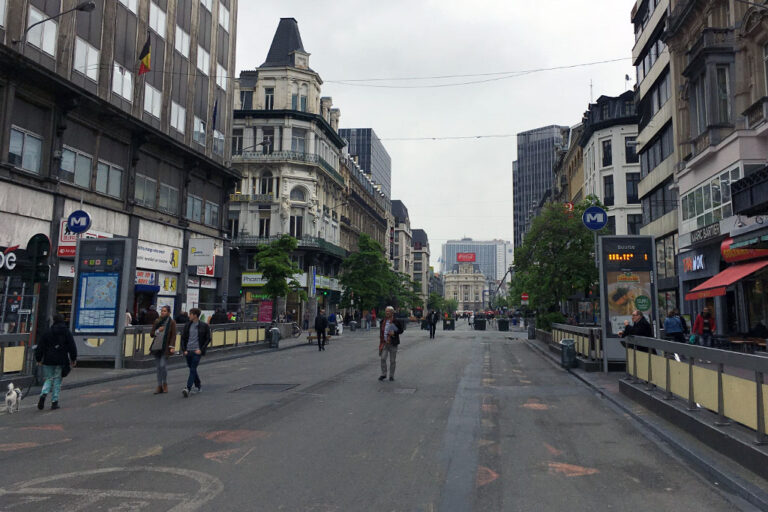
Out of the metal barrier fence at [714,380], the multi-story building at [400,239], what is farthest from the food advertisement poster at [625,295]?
the multi-story building at [400,239]

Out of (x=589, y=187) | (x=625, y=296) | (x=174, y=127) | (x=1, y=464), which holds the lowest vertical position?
(x=1, y=464)

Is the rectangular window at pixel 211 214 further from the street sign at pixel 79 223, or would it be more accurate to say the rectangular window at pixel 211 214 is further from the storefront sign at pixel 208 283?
the street sign at pixel 79 223

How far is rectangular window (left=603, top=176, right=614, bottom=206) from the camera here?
4934cm

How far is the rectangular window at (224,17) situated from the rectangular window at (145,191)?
13.0m

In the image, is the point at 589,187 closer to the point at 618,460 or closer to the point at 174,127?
the point at 174,127

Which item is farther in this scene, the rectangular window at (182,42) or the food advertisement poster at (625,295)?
the rectangular window at (182,42)

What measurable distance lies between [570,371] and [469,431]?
9.27m

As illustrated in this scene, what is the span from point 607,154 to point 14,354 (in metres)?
48.7

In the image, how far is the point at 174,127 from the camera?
1160 inches

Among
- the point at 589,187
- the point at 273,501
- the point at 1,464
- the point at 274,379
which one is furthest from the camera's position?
the point at 589,187

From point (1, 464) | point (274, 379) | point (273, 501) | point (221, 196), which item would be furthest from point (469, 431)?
point (221, 196)

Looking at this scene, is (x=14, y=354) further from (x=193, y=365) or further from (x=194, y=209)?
(x=194, y=209)

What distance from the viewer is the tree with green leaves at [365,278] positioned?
176 ft

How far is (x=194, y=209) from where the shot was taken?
31.8 meters
